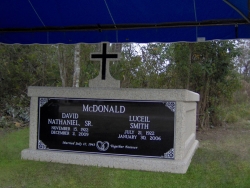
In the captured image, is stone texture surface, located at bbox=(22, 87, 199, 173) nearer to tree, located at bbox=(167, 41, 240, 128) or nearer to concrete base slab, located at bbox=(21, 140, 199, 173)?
concrete base slab, located at bbox=(21, 140, 199, 173)

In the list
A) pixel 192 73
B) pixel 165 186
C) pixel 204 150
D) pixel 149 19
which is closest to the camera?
pixel 165 186

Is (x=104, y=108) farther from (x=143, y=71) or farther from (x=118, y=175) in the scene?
(x=143, y=71)

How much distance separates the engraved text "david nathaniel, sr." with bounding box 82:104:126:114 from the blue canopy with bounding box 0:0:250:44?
1.88 m

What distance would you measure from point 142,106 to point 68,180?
1.73m

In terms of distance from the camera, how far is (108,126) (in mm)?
6109

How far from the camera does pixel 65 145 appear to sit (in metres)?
6.31

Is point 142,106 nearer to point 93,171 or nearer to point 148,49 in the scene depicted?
point 93,171

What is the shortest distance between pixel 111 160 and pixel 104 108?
906mm

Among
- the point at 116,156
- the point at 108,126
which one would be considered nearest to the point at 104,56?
the point at 108,126

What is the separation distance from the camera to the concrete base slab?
5691 millimetres

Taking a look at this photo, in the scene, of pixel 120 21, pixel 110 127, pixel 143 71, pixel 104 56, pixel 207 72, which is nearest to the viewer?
pixel 110 127

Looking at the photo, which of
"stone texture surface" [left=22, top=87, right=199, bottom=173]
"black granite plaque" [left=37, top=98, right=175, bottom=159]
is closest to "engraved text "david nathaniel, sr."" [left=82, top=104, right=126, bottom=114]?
"black granite plaque" [left=37, top=98, right=175, bottom=159]

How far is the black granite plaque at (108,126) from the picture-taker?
5.86 metres

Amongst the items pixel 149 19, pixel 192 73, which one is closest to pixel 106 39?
pixel 149 19
